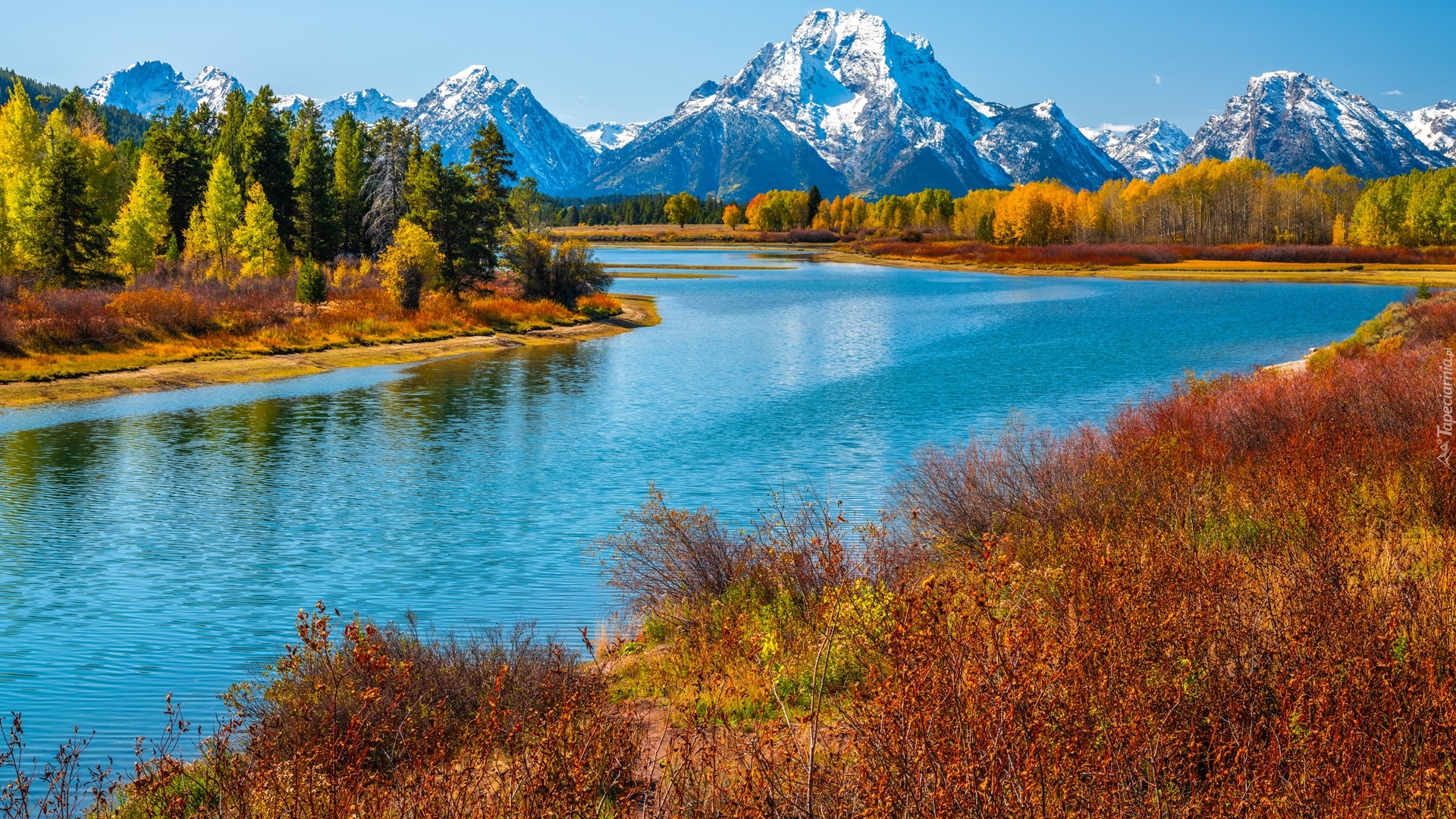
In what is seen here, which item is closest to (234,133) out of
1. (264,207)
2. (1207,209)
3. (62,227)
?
(264,207)

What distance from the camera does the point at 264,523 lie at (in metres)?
20.7

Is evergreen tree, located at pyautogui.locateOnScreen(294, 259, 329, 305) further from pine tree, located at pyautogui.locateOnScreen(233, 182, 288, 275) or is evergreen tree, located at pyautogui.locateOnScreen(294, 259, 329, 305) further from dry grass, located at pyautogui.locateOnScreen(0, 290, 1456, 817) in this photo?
dry grass, located at pyautogui.locateOnScreen(0, 290, 1456, 817)

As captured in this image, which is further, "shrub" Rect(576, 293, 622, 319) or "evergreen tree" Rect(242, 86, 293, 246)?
"evergreen tree" Rect(242, 86, 293, 246)

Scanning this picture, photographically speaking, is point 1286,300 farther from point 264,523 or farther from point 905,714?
point 905,714

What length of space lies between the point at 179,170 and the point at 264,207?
18215mm

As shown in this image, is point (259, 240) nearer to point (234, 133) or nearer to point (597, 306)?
point (597, 306)

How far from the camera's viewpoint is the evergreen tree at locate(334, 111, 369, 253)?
8138 cm

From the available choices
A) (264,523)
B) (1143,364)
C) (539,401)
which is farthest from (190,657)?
(1143,364)

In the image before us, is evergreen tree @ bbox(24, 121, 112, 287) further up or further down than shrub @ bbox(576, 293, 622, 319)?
further up

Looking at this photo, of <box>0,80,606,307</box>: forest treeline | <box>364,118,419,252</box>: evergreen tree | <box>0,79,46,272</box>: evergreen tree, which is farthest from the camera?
<box>364,118,419,252</box>: evergreen tree

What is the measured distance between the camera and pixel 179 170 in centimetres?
7231

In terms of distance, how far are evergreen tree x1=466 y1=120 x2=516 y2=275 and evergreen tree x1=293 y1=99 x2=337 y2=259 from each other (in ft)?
42.5

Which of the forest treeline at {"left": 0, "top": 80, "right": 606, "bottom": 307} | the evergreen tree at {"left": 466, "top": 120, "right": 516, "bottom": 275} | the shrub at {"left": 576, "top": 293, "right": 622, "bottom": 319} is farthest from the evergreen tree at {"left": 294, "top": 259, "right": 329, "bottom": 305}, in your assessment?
the shrub at {"left": 576, "top": 293, "right": 622, "bottom": 319}

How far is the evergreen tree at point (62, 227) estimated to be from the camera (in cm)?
4797
